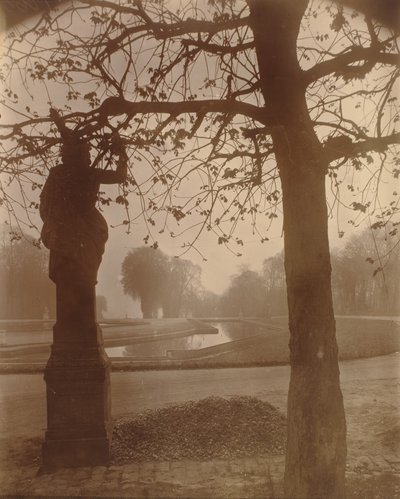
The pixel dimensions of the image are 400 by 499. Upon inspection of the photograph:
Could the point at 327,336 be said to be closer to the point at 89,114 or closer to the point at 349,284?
the point at 89,114

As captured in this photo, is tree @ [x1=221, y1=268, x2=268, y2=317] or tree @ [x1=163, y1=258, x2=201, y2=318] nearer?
tree @ [x1=163, y1=258, x2=201, y2=318]

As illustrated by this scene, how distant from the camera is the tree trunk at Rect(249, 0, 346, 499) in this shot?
5020 millimetres

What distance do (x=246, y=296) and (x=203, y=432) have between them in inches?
2238

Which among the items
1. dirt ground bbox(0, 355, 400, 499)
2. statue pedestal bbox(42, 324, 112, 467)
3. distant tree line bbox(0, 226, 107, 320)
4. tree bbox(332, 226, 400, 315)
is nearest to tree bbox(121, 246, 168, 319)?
distant tree line bbox(0, 226, 107, 320)

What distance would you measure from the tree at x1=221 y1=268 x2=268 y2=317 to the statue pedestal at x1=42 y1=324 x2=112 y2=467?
173 feet

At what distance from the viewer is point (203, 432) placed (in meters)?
7.62

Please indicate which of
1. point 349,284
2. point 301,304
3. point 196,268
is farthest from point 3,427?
point 196,268

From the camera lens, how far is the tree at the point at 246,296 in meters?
62.0

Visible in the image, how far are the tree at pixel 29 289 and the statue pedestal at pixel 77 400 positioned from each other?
126 feet

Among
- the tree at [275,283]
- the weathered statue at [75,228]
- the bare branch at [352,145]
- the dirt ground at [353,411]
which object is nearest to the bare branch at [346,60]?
the bare branch at [352,145]

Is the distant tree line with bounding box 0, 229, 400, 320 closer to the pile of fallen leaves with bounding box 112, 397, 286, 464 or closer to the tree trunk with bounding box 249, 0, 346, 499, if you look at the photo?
the pile of fallen leaves with bounding box 112, 397, 286, 464

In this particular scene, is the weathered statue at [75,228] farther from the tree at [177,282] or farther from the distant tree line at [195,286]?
the tree at [177,282]

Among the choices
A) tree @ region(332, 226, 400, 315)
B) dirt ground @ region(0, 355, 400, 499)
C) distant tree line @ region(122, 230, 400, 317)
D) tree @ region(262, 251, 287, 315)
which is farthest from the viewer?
tree @ region(262, 251, 287, 315)

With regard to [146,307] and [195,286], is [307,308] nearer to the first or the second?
[146,307]
